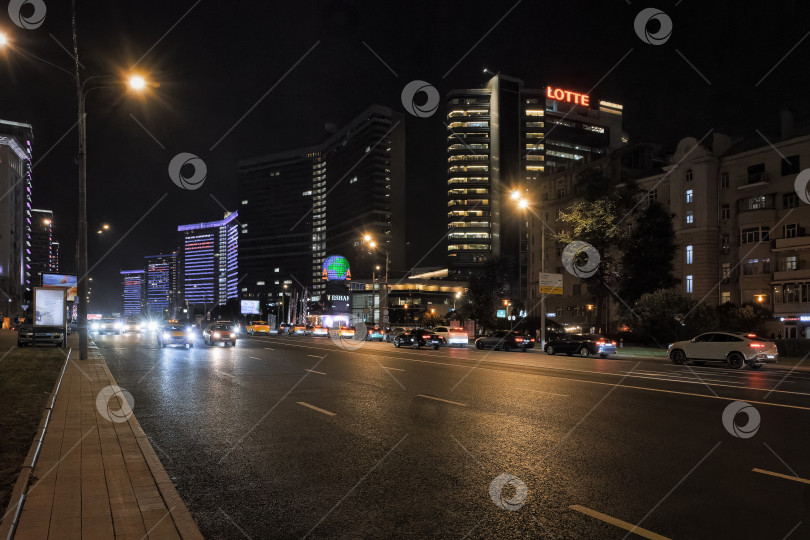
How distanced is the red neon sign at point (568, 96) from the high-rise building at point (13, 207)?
4172 inches

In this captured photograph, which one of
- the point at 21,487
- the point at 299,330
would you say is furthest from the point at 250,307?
the point at 21,487

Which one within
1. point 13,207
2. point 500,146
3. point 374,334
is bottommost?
point 374,334

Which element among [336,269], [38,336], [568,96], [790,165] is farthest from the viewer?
[336,269]

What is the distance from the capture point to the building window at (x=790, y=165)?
4864 cm

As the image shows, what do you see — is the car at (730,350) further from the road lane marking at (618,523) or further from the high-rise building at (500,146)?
the high-rise building at (500,146)

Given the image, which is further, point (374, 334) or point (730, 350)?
point (374, 334)

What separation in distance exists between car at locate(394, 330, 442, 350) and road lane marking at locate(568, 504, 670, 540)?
114 feet

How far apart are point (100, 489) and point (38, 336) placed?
3324cm

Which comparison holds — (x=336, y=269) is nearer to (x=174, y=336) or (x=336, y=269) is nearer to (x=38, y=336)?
(x=174, y=336)

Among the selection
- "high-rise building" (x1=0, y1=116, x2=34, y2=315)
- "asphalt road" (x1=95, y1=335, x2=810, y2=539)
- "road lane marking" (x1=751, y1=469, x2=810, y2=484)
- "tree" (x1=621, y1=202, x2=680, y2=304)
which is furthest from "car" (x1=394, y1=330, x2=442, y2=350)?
"high-rise building" (x1=0, y1=116, x2=34, y2=315)

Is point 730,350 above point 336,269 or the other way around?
the other way around

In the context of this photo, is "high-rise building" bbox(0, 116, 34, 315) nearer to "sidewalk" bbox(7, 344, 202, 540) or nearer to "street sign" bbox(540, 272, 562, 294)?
"street sign" bbox(540, 272, 562, 294)

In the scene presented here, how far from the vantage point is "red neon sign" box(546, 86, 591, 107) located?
4768 inches

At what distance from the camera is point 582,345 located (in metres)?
33.3
